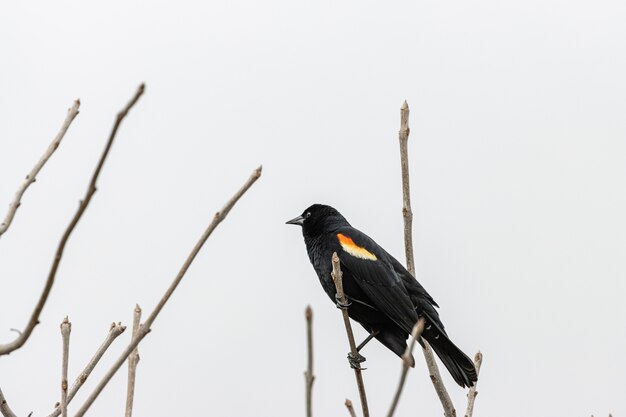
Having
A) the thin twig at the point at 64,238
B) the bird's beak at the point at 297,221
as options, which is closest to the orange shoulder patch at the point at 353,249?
the bird's beak at the point at 297,221

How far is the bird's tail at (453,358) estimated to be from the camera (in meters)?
5.36

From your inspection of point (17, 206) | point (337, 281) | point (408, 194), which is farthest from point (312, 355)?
point (408, 194)

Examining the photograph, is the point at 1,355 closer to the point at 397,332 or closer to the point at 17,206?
the point at 17,206

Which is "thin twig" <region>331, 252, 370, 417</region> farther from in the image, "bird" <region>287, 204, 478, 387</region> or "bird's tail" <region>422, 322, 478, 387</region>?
"bird's tail" <region>422, 322, 478, 387</region>

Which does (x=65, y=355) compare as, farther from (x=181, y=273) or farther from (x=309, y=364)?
(x=309, y=364)

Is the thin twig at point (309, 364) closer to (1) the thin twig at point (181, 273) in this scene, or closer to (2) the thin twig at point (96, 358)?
(1) the thin twig at point (181, 273)

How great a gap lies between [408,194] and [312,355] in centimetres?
223

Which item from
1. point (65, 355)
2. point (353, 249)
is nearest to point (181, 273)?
point (65, 355)

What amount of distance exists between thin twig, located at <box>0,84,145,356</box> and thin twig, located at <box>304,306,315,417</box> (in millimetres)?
485

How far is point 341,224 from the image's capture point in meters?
6.51

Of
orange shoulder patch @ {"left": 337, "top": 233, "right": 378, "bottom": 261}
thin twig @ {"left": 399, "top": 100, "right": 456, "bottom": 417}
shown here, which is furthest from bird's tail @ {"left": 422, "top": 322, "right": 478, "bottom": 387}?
thin twig @ {"left": 399, "top": 100, "right": 456, "bottom": 417}

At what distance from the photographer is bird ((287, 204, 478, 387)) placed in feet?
18.0

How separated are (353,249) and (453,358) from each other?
1041 millimetres

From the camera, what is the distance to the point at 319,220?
259 inches
